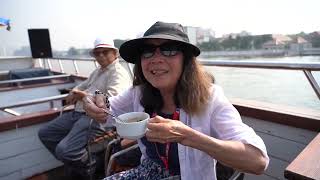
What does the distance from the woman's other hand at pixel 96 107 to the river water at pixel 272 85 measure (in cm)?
77

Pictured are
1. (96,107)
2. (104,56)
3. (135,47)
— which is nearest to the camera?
(135,47)

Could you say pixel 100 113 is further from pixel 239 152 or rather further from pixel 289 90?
pixel 289 90

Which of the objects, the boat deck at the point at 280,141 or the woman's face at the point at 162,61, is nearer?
the woman's face at the point at 162,61

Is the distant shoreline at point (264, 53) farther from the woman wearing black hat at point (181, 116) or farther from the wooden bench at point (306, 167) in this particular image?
the wooden bench at point (306, 167)

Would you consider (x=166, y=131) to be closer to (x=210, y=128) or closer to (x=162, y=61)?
(x=210, y=128)

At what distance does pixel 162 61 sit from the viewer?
57.4 inches

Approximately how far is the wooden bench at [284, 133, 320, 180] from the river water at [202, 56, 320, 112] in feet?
2.83

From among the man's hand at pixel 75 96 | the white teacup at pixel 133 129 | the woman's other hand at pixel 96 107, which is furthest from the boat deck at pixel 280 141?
the man's hand at pixel 75 96

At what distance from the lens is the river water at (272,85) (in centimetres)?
203

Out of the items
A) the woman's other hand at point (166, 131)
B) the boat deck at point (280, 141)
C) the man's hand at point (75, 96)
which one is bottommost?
the boat deck at point (280, 141)

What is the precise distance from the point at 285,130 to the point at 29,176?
7.73 ft

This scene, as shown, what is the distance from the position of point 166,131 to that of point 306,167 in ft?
1.83

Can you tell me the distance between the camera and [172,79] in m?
1.50

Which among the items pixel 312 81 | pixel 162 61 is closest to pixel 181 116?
pixel 162 61
